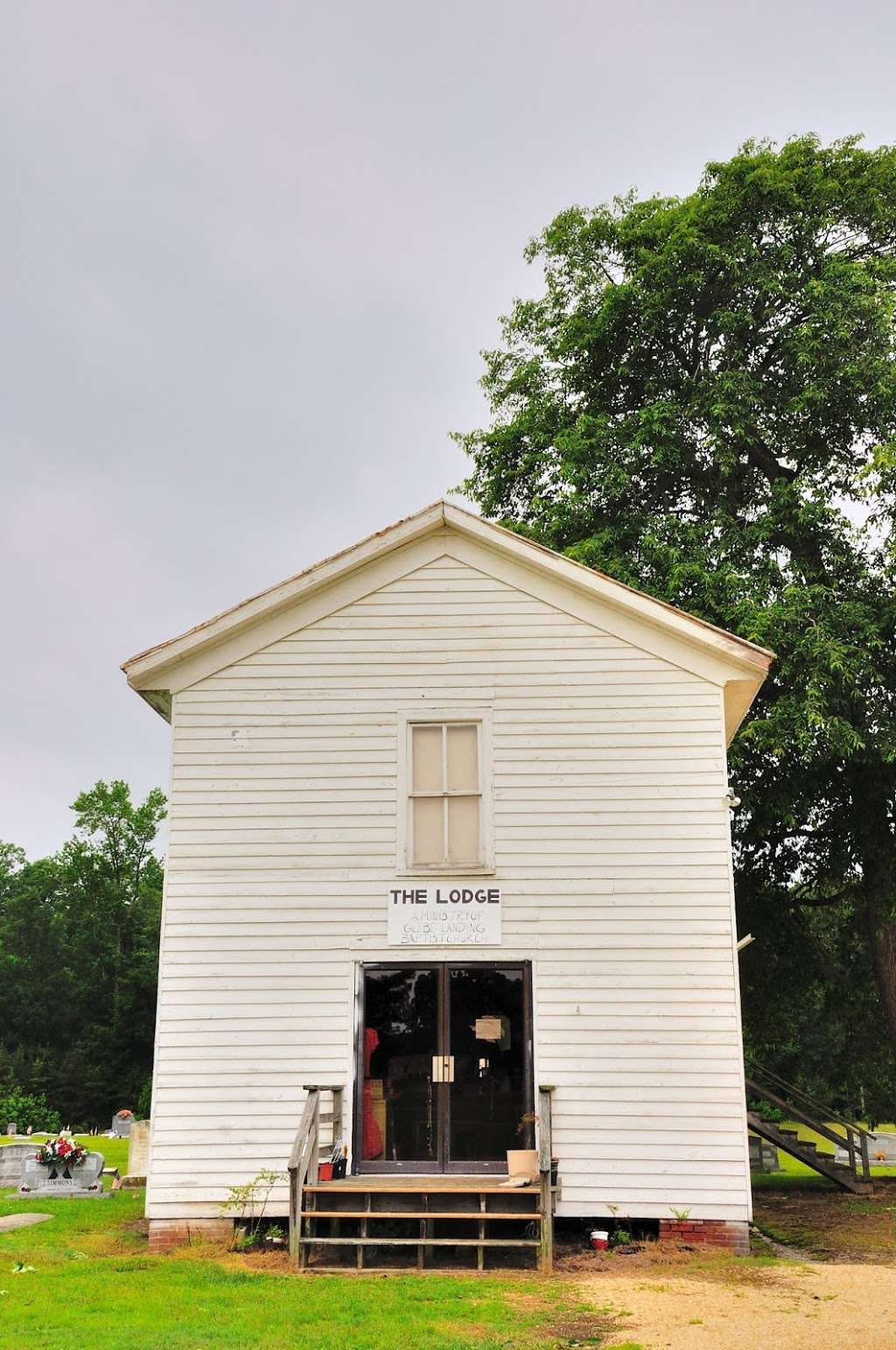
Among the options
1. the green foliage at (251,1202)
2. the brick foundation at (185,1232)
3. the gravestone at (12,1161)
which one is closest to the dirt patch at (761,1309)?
the green foliage at (251,1202)

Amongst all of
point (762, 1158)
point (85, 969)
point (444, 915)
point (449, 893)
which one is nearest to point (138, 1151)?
point (444, 915)

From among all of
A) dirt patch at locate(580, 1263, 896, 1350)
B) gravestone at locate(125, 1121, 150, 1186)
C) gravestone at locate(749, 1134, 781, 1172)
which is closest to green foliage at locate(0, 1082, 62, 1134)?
gravestone at locate(125, 1121, 150, 1186)

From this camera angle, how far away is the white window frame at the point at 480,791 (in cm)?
1270

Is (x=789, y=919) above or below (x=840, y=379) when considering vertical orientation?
below

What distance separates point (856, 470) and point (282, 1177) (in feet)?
55.9

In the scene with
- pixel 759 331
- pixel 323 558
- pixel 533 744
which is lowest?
pixel 533 744

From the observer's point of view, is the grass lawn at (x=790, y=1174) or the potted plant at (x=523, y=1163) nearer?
the potted plant at (x=523, y=1163)

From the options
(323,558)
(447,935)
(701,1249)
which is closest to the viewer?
(701,1249)

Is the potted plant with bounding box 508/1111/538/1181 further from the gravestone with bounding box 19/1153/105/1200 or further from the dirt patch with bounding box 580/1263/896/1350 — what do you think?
the gravestone with bounding box 19/1153/105/1200

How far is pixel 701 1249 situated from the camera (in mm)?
11516

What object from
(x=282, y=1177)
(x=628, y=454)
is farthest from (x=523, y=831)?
(x=628, y=454)

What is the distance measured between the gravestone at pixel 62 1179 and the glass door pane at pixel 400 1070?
24.5 ft

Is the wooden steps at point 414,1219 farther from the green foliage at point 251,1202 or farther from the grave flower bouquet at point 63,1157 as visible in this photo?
the grave flower bouquet at point 63,1157

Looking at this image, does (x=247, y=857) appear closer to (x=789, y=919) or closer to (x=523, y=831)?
(x=523, y=831)
